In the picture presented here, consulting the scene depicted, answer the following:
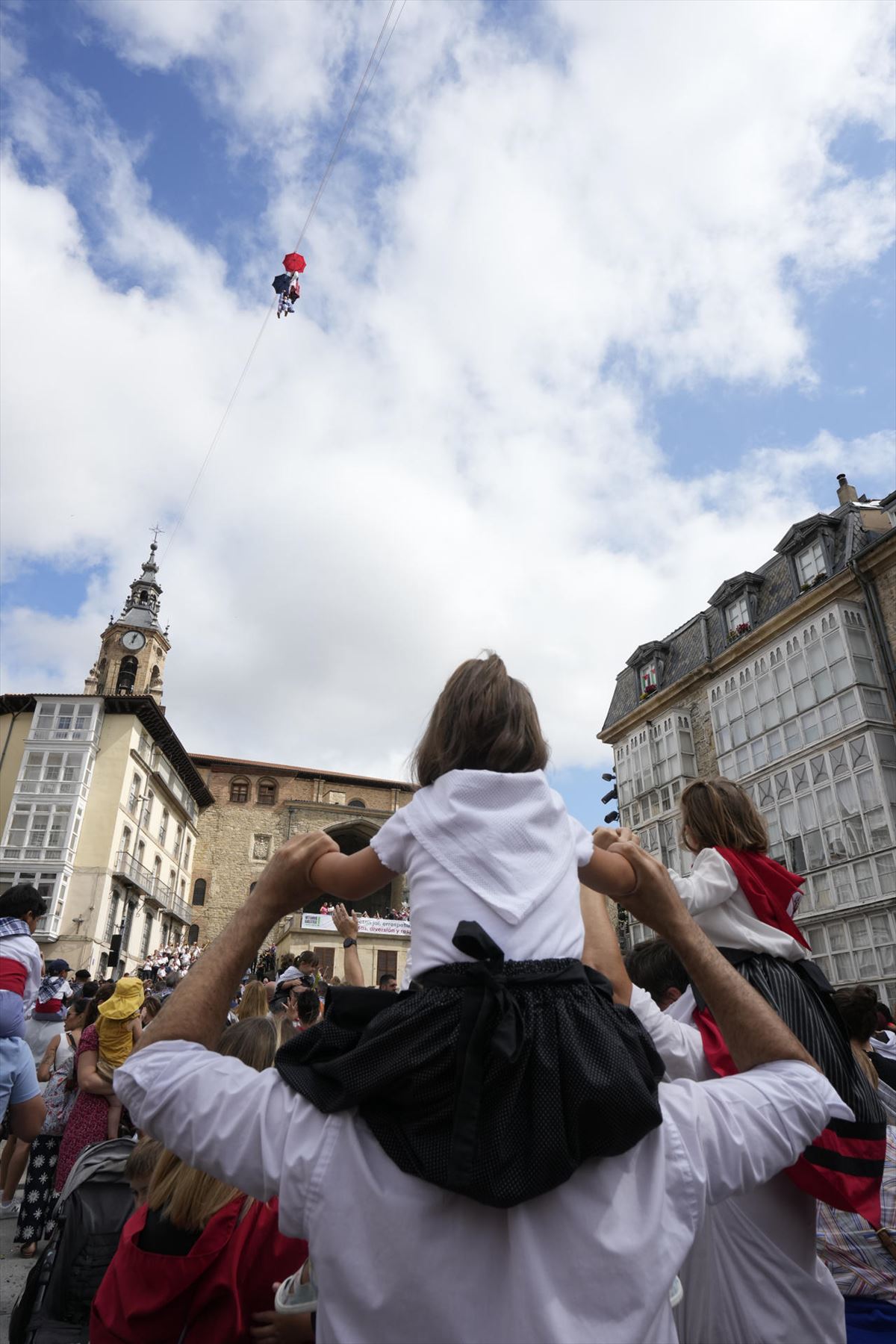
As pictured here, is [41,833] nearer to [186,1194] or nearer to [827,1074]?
[186,1194]

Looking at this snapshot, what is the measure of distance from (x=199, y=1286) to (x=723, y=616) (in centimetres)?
2965

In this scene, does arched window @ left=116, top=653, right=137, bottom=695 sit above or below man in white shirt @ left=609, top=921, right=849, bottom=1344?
above

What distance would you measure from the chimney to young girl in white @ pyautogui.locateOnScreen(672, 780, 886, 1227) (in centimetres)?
2831

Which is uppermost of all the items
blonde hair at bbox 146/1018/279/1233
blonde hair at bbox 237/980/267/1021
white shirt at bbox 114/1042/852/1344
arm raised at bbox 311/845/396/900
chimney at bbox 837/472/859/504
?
chimney at bbox 837/472/859/504

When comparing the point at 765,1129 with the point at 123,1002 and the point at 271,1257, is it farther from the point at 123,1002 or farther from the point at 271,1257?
the point at 123,1002

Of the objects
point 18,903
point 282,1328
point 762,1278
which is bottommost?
point 282,1328

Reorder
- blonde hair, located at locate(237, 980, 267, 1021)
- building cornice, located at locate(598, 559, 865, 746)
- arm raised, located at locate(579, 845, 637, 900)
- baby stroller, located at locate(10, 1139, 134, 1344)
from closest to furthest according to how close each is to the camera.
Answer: arm raised, located at locate(579, 845, 637, 900)
baby stroller, located at locate(10, 1139, 134, 1344)
blonde hair, located at locate(237, 980, 267, 1021)
building cornice, located at locate(598, 559, 865, 746)

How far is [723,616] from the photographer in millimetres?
29734

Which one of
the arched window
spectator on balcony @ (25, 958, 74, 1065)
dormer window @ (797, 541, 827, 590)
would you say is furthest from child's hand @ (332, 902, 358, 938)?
the arched window

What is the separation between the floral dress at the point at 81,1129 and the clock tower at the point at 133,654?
42842mm

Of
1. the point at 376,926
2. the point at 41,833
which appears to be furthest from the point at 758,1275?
the point at 376,926

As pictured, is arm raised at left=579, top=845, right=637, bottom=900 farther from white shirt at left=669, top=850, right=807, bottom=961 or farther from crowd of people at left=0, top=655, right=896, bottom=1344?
white shirt at left=669, top=850, right=807, bottom=961

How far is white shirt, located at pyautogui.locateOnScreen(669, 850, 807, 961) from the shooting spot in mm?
2371

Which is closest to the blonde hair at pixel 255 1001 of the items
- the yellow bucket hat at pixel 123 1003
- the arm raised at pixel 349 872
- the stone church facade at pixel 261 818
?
the yellow bucket hat at pixel 123 1003
